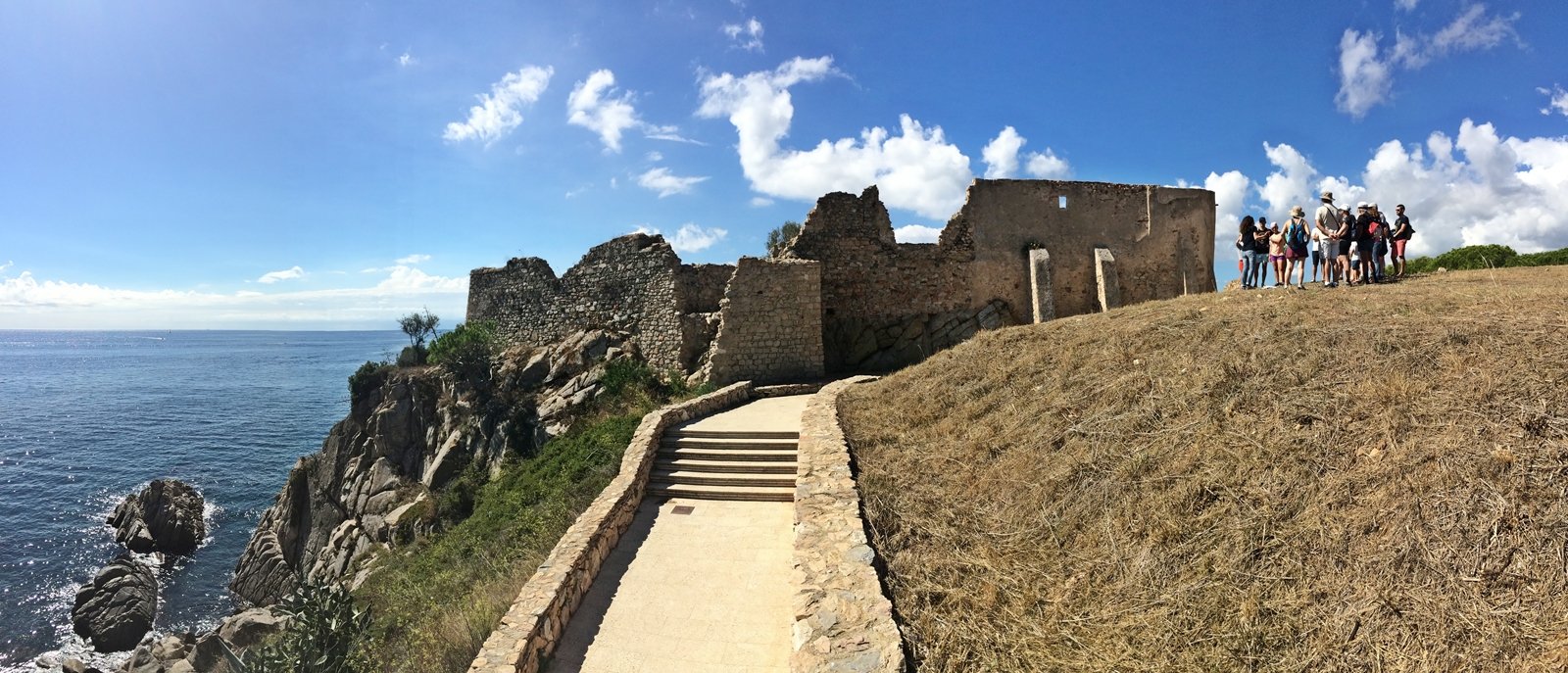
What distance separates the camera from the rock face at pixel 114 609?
18594 mm

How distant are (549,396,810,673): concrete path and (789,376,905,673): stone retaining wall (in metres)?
0.65

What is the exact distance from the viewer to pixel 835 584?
20.0 feet

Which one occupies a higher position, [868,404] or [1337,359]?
[1337,359]

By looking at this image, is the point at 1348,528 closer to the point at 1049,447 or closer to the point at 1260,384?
the point at 1260,384

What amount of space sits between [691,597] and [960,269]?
14.0 meters

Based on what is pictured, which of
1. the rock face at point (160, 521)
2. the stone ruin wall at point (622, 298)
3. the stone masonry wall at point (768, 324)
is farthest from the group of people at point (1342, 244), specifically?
the rock face at point (160, 521)

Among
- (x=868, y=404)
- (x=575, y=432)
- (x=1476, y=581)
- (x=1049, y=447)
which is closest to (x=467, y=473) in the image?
(x=575, y=432)

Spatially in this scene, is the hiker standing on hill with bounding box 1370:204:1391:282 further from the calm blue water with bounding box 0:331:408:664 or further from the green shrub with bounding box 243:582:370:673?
the calm blue water with bounding box 0:331:408:664

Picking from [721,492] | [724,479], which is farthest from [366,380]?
[721,492]

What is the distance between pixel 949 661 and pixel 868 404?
7.46 metres

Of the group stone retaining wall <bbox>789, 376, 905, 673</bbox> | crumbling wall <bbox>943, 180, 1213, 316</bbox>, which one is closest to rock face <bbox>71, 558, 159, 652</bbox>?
stone retaining wall <bbox>789, 376, 905, 673</bbox>

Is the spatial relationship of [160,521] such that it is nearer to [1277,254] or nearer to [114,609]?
[114,609]

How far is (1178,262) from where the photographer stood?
765 inches

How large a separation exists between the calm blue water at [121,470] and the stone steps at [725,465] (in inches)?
756
